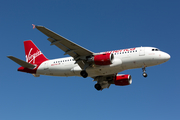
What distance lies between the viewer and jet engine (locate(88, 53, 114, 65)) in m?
32.9

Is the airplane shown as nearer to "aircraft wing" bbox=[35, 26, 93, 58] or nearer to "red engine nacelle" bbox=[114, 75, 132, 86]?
"aircraft wing" bbox=[35, 26, 93, 58]

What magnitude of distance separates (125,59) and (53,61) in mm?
10657

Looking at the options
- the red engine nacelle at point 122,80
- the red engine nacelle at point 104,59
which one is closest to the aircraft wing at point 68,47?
the red engine nacelle at point 104,59

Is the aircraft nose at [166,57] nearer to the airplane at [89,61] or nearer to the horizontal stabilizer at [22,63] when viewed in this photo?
the airplane at [89,61]

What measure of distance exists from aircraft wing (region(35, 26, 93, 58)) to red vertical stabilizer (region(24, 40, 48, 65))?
7052mm

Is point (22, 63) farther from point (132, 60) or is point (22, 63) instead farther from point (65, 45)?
point (132, 60)

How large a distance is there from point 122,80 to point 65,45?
36.8 feet

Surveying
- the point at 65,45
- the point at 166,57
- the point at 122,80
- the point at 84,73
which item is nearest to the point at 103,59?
the point at 84,73

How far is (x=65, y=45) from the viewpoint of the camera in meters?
33.0

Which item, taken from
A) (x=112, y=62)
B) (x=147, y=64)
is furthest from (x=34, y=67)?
(x=147, y=64)

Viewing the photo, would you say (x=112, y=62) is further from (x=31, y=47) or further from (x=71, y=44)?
(x=31, y=47)

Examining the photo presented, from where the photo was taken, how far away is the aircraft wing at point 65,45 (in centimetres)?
3065

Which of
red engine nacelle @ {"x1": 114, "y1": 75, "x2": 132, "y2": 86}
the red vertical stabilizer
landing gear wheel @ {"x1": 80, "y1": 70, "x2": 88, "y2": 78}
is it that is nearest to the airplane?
landing gear wheel @ {"x1": 80, "y1": 70, "x2": 88, "y2": 78}

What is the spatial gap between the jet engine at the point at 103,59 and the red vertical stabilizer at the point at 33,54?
965 cm
